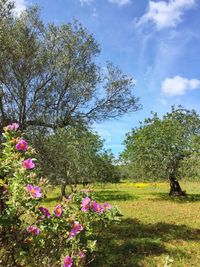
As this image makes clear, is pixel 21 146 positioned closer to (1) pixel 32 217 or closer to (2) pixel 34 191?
(2) pixel 34 191

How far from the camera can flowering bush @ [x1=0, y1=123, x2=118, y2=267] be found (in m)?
4.36

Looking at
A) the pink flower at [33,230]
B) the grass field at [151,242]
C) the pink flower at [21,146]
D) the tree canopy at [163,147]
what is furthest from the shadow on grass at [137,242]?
the tree canopy at [163,147]

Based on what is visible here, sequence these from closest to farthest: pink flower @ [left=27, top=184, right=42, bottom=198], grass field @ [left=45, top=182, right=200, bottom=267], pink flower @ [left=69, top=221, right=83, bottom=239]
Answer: pink flower @ [left=27, top=184, right=42, bottom=198] → pink flower @ [left=69, top=221, right=83, bottom=239] → grass field @ [left=45, top=182, right=200, bottom=267]

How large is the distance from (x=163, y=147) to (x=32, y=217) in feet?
94.7

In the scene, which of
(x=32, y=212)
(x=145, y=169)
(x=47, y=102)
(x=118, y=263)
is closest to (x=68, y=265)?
(x=32, y=212)

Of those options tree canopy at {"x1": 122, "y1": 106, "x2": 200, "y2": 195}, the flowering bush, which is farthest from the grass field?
tree canopy at {"x1": 122, "y1": 106, "x2": 200, "y2": 195}

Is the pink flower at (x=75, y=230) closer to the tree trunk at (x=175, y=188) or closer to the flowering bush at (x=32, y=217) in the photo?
the flowering bush at (x=32, y=217)

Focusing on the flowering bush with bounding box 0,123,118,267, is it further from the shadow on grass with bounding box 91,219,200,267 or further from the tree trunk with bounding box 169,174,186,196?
the tree trunk with bounding box 169,174,186,196

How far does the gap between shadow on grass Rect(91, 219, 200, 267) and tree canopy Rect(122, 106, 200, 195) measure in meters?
15.5

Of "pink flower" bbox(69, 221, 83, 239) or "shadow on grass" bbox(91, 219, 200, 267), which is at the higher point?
"pink flower" bbox(69, 221, 83, 239)

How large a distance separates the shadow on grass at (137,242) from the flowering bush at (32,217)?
5.07 metres

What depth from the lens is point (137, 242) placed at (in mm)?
12664

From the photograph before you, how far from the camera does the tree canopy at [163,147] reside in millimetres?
32875

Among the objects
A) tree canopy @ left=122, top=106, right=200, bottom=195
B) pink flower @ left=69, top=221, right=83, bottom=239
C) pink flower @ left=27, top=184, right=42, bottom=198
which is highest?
tree canopy @ left=122, top=106, right=200, bottom=195
